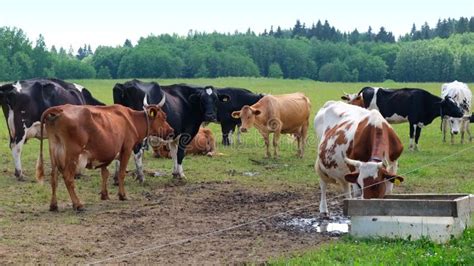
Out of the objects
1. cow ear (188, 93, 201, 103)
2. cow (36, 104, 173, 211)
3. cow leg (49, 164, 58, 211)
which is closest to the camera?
cow (36, 104, 173, 211)

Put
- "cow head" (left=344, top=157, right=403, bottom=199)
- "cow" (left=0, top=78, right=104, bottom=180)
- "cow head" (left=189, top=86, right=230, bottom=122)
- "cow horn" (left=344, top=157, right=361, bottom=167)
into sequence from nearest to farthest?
"cow head" (left=344, top=157, right=403, bottom=199)
"cow horn" (left=344, top=157, right=361, bottom=167)
"cow" (left=0, top=78, right=104, bottom=180)
"cow head" (left=189, top=86, right=230, bottom=122)

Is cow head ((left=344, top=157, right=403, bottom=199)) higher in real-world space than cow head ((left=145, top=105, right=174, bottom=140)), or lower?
lower

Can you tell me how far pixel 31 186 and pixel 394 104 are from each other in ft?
41.8

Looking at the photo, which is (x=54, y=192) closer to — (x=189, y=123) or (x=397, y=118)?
(x=189, y=123)

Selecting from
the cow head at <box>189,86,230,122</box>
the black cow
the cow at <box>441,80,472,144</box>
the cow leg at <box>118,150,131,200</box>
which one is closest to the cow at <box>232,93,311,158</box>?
the black cow

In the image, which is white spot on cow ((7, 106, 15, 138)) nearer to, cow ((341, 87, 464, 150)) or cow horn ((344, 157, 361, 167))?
cow horn ((344, 157, 361, 167))

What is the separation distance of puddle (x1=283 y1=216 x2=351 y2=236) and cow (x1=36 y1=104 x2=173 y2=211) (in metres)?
3.45

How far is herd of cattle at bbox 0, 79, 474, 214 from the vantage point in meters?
10.3

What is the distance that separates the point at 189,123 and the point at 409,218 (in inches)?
347

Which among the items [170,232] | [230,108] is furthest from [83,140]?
[230,108]

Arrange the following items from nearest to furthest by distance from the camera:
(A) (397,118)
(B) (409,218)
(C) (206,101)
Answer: (B) (409,218) → (C) (206,101) → (A) (397,118)

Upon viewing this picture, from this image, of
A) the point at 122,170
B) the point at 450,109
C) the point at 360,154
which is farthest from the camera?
the point at 450,109

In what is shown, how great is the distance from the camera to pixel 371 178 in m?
9.51

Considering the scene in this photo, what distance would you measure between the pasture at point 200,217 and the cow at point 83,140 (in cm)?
61
